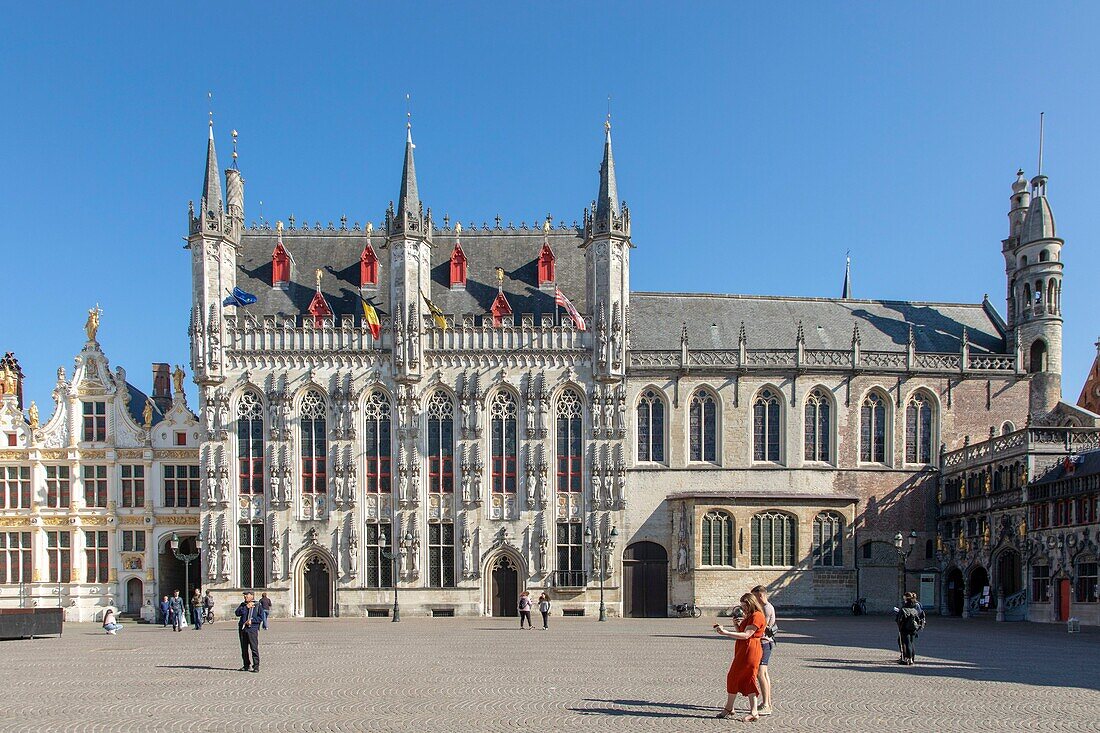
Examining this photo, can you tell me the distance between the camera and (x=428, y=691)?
23.0 metres

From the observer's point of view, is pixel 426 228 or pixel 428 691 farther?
pixel 426 228

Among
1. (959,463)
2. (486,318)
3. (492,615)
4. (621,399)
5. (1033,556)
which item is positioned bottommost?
(492,615)

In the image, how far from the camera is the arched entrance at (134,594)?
192ft

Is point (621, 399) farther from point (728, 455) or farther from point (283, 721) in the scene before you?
point (283, 721)

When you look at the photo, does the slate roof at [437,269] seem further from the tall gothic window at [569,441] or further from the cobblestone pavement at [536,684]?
the cobblestone pavement at [536,684]

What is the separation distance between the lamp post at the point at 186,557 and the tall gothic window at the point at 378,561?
332 inches

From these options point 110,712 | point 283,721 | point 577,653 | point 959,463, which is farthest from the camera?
point 959,463

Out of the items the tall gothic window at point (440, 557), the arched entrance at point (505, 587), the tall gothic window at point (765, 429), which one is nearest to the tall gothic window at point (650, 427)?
the tall gothic window at point (765, 429)

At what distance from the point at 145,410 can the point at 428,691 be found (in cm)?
4146

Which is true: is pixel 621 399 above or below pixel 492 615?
above

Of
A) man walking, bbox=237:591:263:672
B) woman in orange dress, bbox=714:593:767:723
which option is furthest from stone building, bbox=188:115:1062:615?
woman in orange dress, bbox=714:593:767:723

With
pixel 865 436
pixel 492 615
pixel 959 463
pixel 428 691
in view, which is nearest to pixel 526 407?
pixel 492 615

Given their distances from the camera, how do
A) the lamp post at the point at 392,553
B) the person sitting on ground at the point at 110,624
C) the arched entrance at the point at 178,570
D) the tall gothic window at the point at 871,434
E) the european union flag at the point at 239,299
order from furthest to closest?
1. the arched entrance at the point at 178,570
2. the tall gothic window at the point at 871,434
3. the european union flag at the point at 239,299
4. the lamp post at the point at 392,553
5. the person sitting on ground at the point at 110,624

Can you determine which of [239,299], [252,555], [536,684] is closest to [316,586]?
[252,555]
